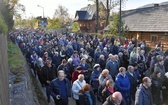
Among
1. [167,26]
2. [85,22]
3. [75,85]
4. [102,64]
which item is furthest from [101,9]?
[75,85]

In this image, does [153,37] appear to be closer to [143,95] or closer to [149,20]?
[149,20]

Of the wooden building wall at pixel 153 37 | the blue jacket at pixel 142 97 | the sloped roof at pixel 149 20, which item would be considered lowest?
the wooden building wall at pixel 153 37

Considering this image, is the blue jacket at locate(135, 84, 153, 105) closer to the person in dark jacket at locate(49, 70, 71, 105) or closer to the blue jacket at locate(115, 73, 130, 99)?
the blue jacket at locate(115, 73, 130, 99)

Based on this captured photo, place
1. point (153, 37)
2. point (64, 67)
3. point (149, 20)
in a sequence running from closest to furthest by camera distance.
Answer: point (64, 67) → point (153, 37) → point (149, 20)

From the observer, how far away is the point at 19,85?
671 centimetres

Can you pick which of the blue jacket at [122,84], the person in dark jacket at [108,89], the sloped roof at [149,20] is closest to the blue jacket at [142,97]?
the person in dark jacket at [108,89]

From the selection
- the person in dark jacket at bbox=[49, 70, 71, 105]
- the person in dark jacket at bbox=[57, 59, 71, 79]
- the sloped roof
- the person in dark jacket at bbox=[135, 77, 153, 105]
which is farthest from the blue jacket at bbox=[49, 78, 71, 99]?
the sloped roof

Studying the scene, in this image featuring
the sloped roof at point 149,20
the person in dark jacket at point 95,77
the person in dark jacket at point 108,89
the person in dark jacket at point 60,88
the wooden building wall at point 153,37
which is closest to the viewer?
the person in dark jacket at point 108,89

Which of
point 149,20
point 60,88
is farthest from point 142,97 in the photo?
point 149,20

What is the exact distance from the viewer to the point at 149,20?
3147cm

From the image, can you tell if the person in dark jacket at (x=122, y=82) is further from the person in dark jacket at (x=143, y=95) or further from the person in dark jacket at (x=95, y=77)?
the person in dark jacket at (x=143, y=95)

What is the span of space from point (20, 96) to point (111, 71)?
5035mm

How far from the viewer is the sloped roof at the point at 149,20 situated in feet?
93.1

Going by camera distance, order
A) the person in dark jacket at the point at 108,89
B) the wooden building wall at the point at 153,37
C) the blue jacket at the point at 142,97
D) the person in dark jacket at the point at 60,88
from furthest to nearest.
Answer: the wooden building wall at the point at 153,37
the person in dark jacket at the point at 60,88
the person in dark jacket at the point at 108,89
the blue jacket at the point at 142,97
